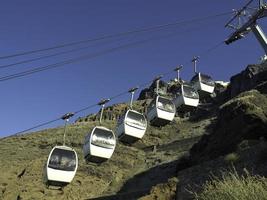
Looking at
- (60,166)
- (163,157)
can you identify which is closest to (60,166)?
(60,166)

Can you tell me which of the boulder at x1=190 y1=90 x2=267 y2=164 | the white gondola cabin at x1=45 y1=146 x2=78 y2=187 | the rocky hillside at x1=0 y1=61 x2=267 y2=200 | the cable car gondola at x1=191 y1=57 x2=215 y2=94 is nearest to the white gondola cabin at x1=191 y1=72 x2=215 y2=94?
the cable car gondola at x1=191 y1=57 x2=215 y2=94

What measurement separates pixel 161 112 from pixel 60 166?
5.46 metres

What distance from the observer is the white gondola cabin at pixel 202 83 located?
25531mm

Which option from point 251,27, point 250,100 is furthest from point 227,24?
point 250,100

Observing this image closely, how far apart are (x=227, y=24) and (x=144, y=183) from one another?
17972 mm

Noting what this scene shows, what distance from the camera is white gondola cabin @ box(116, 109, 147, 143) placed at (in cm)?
2336

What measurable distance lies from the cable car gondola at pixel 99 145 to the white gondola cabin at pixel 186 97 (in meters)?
3.75

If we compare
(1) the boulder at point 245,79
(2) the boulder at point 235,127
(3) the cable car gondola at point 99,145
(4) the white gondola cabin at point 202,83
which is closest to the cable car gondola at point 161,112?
(4) the white gondola cabin at point 202,83

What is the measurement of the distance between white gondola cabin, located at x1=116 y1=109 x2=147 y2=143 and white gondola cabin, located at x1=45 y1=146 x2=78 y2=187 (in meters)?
2.47

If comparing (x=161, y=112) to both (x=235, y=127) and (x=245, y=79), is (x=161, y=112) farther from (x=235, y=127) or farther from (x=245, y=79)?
(x=245, y=79)

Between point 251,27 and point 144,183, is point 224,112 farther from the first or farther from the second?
point 144,183

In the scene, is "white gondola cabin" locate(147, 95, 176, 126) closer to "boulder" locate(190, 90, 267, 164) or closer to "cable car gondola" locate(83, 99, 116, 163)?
"cable car gondola" locate(83, 99, 116, 163)

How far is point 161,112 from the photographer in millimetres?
23953

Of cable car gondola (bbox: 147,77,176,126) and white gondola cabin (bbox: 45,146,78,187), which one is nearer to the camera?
white gondola cabin (bbox: 45,146,78,187)
